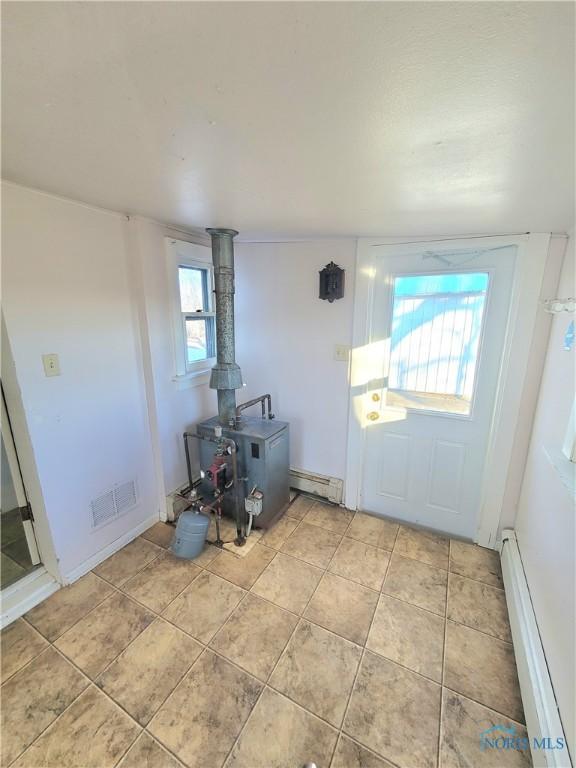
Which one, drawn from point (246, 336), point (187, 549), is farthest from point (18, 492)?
point (246, 336)

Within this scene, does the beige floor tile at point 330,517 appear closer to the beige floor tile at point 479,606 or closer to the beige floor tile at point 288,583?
the beige floor tile at point 288,583

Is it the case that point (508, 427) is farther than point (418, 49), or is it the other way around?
point (508, 427)

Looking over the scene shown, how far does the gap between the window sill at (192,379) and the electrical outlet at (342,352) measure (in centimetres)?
104

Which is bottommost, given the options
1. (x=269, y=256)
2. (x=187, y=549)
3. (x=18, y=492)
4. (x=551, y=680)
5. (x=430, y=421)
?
(x=187, y=549)

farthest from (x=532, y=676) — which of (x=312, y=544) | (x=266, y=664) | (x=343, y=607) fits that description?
(x=312, y=544)

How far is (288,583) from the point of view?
185cm

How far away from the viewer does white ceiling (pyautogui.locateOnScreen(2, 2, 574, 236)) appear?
1.71 ft

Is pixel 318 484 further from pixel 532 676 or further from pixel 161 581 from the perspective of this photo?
pixel 532 676

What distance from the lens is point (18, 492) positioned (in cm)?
174

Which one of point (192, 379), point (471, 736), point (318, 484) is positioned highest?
point (192, 379)

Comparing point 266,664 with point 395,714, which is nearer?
point 395,714

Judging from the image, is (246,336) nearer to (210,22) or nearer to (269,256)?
(269,256)

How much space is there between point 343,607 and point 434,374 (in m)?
1.51

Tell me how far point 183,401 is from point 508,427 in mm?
2200
